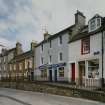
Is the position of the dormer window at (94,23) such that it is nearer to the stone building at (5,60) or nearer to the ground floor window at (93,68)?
the ground floor window at (93,68)

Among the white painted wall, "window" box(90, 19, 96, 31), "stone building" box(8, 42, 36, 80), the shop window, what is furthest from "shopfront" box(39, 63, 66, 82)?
"window" box(90, 19, 96, 31)

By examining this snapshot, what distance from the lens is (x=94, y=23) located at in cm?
2908

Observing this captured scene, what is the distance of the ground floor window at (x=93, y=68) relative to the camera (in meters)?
27.2

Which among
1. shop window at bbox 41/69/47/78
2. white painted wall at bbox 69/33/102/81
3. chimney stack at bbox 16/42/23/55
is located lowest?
shop window at bbox 41/69/47/78

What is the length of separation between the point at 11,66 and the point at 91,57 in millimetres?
37670

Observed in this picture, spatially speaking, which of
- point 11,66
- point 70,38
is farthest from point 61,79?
point 11,66

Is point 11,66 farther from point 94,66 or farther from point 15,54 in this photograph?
point 94,66

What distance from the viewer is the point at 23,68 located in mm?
53875

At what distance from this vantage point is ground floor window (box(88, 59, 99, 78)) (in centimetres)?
2723

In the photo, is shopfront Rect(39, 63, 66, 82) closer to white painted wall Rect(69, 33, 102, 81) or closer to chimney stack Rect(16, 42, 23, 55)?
white painted wall Rect(69, 33, 102, 81)

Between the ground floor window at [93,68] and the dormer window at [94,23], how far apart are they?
4251mm

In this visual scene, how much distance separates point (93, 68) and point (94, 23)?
5.83m

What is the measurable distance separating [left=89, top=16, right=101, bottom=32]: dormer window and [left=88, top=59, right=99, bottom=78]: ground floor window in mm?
4251

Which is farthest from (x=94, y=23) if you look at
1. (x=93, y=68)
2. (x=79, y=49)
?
(x=93, y=68)
